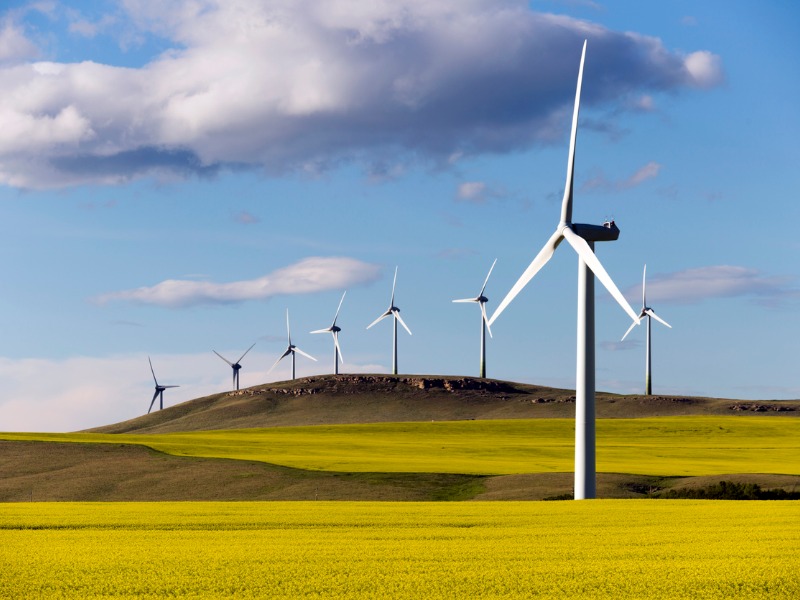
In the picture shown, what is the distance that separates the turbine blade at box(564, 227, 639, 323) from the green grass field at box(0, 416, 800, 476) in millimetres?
17931

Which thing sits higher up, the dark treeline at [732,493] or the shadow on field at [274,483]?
the dark treeline at [732,493]

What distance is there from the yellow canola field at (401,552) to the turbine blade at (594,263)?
7.64 meters

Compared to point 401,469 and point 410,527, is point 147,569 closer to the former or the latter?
point 410,527

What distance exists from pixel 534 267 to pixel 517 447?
3620 centimetres

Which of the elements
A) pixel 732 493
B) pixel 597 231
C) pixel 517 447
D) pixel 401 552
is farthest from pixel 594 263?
pixel 517 447

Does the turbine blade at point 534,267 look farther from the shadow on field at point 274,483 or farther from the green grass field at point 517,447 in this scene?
the green grass field at point 517,447

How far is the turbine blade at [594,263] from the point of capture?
119 feet

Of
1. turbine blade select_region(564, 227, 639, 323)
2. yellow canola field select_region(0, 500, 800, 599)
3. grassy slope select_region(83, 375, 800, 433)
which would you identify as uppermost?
turbine blade select_region(564, 227, 639, 323)

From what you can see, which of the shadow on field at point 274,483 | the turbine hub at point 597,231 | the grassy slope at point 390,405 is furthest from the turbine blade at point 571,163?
the grassy slope at point 390,405

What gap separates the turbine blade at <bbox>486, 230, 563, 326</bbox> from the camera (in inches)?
1657

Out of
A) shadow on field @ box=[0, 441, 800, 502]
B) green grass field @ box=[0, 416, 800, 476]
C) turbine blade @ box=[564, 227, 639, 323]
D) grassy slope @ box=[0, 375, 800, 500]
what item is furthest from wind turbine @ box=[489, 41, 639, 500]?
green grass field @ box=[0, 416, 800, 476]

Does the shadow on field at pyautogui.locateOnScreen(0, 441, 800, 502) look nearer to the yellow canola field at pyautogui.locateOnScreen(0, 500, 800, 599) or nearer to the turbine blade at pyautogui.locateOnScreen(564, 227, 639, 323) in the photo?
the turbine blade at pyautogui.locateOnScreen(564, 227, 639, 323)

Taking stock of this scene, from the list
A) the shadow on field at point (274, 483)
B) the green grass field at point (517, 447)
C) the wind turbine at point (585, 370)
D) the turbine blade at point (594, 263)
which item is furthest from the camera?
the green grass field at point (517, 447)

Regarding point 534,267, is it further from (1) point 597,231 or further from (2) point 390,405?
(2) point 390,405
